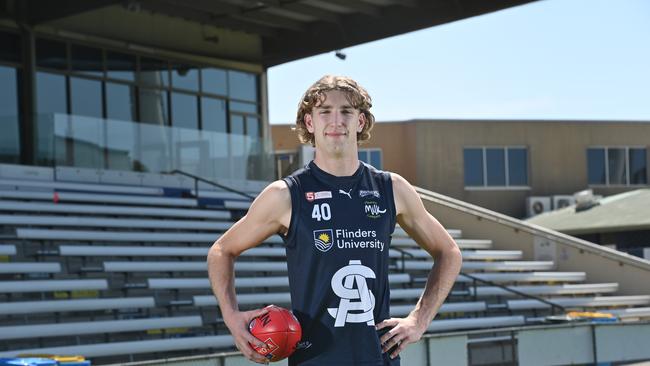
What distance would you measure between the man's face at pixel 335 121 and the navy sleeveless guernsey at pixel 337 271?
0.35 feet

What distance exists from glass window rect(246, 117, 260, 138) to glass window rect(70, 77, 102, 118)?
375cm

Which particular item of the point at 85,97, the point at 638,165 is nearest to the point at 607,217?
the point at 638,165

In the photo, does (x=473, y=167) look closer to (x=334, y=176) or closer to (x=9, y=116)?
(x=9, y=116)

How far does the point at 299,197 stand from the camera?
3.36 m

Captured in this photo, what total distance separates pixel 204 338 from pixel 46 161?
5.47 m

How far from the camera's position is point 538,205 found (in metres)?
29.6

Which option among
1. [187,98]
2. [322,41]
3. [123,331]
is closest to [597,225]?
[322,41]

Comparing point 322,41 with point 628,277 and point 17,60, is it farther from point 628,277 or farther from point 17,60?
point 628,277

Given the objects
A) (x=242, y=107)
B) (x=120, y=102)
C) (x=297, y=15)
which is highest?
(x=297, y=15)

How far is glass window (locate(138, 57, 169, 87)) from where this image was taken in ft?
60.3

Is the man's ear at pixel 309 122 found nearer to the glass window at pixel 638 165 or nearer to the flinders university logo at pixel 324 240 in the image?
the flinders university logo at pixel 324 240

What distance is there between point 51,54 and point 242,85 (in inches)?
176

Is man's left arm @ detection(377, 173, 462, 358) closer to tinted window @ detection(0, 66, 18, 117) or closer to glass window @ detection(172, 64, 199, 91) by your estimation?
tinted window @ detection(0, 66, 18, 117)

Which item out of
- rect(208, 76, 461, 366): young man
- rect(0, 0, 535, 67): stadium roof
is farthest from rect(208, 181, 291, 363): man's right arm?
rect(0, 0, 535, 67): stadium roof
